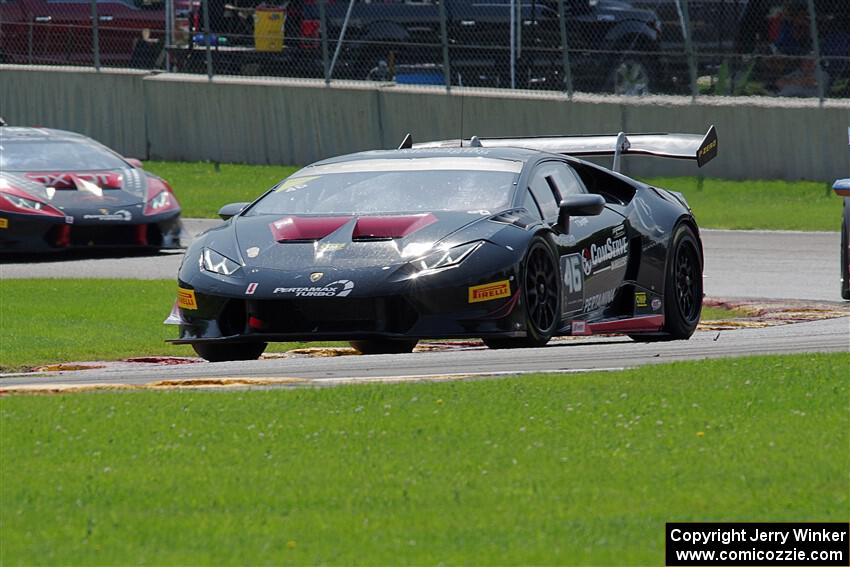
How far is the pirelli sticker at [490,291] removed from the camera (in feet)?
30.1

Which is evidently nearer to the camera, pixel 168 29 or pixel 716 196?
pixel 716 196

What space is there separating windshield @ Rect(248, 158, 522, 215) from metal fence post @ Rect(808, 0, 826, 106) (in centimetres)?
1298

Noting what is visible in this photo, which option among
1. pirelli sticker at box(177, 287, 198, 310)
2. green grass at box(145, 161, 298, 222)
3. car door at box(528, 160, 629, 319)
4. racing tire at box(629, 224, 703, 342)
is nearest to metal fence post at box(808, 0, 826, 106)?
green grass at box(145, 161, 298, 222)

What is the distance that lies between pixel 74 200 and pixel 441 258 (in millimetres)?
8803

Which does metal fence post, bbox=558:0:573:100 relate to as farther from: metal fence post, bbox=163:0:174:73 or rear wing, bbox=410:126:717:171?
rear wing, bbox=410:126:717:171

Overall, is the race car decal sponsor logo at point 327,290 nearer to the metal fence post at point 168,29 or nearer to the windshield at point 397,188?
the windshield at point 397,188

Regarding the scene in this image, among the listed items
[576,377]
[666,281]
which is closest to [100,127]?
[666,281]

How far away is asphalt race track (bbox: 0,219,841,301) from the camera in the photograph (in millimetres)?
14953

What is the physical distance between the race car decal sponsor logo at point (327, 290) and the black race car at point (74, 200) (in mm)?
8393

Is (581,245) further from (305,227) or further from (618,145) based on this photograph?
(618,145)

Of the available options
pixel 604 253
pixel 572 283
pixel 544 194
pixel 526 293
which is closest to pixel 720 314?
pixel 604 253

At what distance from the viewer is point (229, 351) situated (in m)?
10.0

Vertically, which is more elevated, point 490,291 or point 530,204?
point 530,204

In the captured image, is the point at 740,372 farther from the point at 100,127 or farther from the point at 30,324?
the point at 100,127
